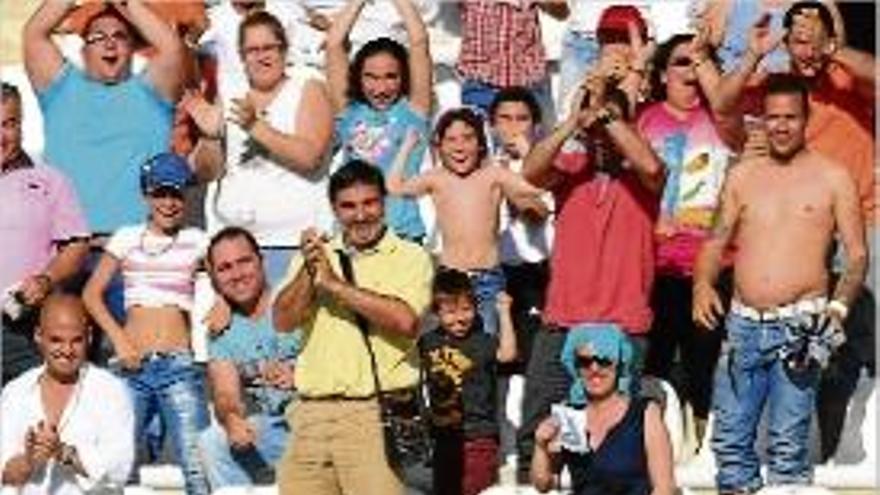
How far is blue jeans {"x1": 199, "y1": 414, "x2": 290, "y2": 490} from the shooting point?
1109 centimetres

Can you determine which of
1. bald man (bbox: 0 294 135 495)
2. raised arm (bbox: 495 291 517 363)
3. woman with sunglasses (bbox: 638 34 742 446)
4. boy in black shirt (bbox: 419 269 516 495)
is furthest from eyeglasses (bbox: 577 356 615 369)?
bald man (bbox: 0 294 135 495)

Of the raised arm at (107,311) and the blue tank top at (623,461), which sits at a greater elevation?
the raised arm at (107,311)

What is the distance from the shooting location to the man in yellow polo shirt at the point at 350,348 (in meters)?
10.5

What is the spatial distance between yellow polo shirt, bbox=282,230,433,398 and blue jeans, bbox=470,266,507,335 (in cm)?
76

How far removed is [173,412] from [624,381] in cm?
200

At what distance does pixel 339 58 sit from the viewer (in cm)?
1209

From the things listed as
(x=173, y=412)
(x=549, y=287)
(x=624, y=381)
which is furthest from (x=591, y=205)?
(x=173, y=412)

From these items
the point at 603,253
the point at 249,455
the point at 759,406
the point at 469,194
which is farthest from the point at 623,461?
the point at 469,194

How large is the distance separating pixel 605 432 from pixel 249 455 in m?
1.58

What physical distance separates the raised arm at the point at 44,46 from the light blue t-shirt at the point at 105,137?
0.06m

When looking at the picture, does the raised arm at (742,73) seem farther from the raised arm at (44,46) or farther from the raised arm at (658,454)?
the raised arm at (44,46)

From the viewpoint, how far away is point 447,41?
1317 centimetres

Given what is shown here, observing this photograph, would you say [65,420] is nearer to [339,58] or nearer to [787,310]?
[339,58]

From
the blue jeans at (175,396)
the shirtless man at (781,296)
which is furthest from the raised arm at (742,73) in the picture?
the blue jeans at (175,396)
